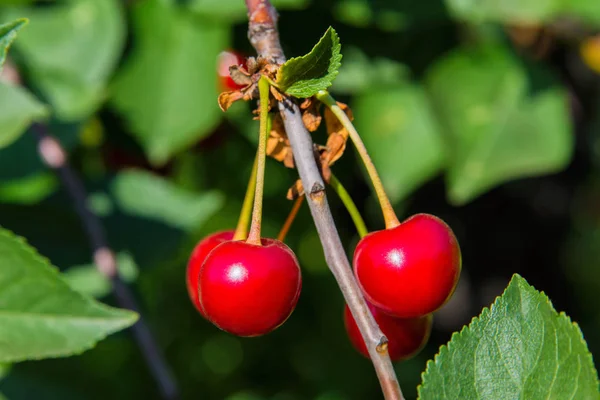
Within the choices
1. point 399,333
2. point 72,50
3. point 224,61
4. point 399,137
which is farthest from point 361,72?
point 399,333

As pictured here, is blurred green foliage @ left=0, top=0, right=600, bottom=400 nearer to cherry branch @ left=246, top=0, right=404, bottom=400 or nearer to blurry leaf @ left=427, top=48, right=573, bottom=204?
blurry leaf @ left=427, top=48, right=573, bottom=204

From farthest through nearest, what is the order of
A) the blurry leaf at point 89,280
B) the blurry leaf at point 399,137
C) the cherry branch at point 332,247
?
the blurry leaf at point 399,137 → the blurry leaf at point 89,280 → the cherry branch at point 332,247

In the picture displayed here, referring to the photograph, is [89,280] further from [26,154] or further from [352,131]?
[352,131]

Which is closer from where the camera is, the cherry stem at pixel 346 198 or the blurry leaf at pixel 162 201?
the cherry stem at pixel 346 198

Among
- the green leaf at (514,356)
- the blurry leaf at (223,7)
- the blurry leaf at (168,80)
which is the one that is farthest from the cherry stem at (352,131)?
the blurry leaf at (168,80)

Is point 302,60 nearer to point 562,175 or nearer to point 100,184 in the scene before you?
point 100,184

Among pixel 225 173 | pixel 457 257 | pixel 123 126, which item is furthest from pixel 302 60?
pixel 225 173

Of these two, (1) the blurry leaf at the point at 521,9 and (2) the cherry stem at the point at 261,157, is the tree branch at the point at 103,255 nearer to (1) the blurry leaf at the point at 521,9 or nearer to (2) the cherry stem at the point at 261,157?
(2) the cherry stem at the point at 261,157
